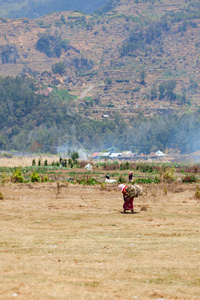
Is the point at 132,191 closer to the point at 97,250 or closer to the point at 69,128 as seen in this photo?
the point at 97,250

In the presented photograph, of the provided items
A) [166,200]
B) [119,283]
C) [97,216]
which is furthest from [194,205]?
[119,283]

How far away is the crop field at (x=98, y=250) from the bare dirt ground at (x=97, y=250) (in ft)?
0.05

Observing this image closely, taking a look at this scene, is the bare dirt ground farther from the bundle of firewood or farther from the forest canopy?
the forest canopy

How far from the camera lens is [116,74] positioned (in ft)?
637

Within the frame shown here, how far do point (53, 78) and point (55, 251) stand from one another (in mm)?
186658

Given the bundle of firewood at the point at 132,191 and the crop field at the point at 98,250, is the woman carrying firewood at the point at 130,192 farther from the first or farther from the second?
the crop field at the point at 98,250

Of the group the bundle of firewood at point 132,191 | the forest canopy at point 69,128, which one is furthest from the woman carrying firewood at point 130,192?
the forest canopy at point 69,128

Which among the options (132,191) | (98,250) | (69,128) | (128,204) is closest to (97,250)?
(98,250)

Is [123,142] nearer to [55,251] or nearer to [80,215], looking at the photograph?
[80,215]

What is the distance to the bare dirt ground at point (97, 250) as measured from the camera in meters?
8.72

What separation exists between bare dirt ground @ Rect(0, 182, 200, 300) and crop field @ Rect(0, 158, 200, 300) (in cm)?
2

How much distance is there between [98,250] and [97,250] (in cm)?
2

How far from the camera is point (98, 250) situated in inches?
484

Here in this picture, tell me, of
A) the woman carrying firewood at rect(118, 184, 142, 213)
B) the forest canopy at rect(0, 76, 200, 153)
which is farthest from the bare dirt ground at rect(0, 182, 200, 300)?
the forest canopy at rect(0, 76, 200, 153)
